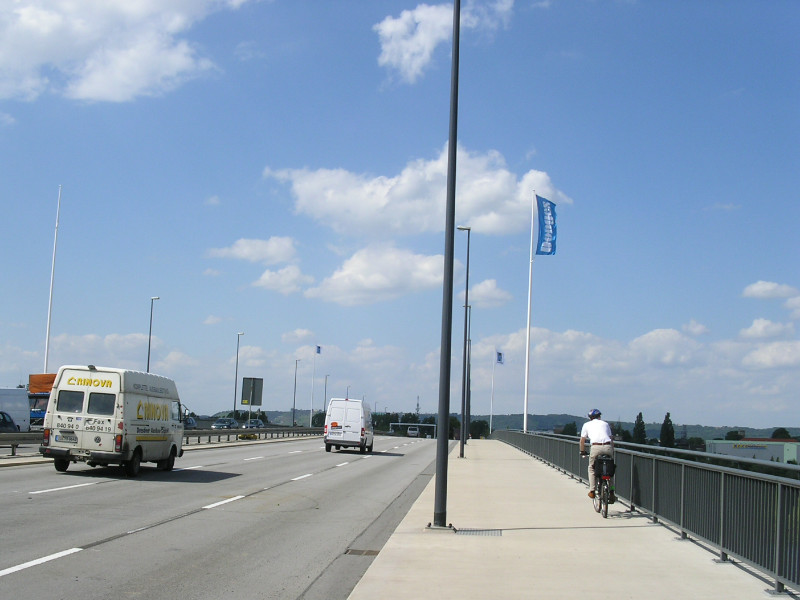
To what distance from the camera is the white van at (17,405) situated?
140ft

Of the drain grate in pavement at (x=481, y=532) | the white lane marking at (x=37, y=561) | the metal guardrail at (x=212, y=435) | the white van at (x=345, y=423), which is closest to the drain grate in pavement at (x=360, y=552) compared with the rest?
the drain grate in pavement at (x=481, y=532)

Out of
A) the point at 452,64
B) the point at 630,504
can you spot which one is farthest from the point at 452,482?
the point at 452,64

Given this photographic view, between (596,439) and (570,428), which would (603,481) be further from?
(570,428)

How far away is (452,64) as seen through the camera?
44.1ft

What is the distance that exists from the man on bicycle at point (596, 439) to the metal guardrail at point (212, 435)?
63.9 feet

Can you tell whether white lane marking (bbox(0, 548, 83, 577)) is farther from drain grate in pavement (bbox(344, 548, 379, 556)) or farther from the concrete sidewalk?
the concrete sidewalk

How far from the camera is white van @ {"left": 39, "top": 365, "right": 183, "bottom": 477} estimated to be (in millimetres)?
19766

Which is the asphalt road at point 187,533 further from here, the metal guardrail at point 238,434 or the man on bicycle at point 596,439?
the metal guardrail at point 238,434

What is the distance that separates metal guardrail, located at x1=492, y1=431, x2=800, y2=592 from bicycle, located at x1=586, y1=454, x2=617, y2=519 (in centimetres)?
51

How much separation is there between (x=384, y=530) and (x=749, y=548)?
5.42m

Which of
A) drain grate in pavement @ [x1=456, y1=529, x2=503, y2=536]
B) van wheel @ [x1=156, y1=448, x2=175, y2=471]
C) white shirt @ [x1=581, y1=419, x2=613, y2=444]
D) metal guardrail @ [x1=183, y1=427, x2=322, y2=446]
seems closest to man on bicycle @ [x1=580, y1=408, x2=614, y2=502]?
white shirt @ [x1=581, y1=419, x2=613, y2=444]

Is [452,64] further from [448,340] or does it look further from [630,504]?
[630,504]

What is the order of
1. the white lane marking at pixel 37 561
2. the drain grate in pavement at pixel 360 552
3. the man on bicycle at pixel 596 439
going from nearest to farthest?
the white lane marking at pixel 37 561 < the drain grate in pavement at pixel 360 552 < the man on bicycle at pixel 596 439

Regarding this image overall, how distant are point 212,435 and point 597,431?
37.2 meters
